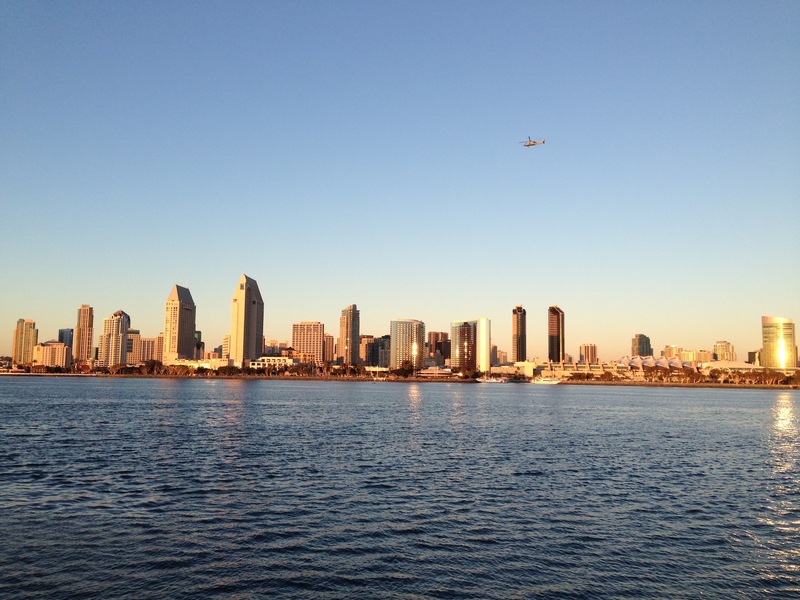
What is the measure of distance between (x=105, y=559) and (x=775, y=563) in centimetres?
2723

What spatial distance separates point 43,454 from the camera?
167 ft

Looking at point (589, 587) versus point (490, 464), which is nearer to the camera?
point (589, 587)

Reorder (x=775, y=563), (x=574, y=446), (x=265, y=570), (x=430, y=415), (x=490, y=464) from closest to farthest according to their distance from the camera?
1. (x=265, y=570)
2. (x=775, y=563)
3. (x=490, y=464)
4. (x=574, y=446)
5. (x=430, y=415)

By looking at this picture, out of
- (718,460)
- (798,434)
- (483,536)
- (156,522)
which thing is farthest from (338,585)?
(798,434)

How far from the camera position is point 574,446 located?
62.5 meters

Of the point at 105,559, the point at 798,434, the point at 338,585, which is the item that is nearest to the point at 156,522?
the point at 105,559

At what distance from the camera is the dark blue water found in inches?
913

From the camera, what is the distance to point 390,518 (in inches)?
1257

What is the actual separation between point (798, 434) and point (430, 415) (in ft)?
171

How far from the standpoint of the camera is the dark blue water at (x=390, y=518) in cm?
2319

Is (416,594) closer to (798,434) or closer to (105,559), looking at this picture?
(105,559)

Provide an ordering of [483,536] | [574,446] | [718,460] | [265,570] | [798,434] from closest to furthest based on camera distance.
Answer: [265,570] → [483,536] → [718,460] → [574,446] → [798,434]

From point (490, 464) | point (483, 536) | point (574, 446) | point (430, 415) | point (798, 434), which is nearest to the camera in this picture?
point (483, 536)

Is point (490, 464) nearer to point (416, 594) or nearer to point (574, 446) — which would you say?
point (574, 446)
